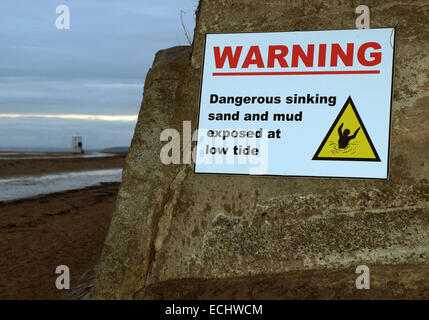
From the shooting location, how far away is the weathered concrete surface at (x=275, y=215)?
315cm

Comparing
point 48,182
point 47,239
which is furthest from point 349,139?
point 48,182

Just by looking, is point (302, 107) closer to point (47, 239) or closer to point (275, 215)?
point (275, 215)

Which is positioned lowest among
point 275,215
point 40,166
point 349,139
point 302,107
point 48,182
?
point 48,182

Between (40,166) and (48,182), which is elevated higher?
(40,166)

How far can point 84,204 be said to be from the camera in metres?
9.59

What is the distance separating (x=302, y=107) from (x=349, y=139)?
38 cm

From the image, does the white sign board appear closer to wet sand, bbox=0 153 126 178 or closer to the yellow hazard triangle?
the yellow hazard triangle

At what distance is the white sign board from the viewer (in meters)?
3.19

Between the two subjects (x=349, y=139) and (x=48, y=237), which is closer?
(x=349, y=139)

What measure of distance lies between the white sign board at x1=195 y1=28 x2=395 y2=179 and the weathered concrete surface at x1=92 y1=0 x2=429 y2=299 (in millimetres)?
86

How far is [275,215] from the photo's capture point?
3.24 metres

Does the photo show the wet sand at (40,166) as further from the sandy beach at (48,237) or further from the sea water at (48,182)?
the sandy beach at (48,237)

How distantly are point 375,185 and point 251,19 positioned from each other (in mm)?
1478

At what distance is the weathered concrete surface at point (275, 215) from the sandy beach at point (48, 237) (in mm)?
1870
